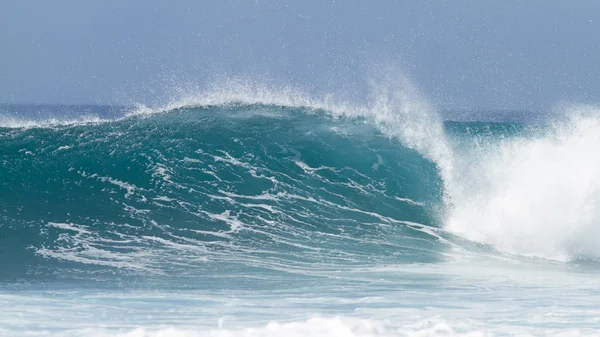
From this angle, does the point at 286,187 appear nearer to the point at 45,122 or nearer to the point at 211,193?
the point at 211,193

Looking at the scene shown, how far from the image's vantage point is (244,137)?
47.0 feet

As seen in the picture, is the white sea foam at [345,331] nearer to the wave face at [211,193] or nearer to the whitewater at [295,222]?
the whitewater at [295,222]

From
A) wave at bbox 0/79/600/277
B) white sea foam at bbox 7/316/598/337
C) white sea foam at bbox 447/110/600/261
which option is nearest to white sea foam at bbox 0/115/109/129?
wave at bbox 0/79/600/277

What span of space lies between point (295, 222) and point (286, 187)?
4.53 feet

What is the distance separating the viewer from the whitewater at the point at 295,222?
22.5 feet

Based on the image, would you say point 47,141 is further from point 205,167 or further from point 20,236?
point 20,236

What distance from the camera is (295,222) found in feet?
37.0

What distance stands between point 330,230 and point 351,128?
4.27 m

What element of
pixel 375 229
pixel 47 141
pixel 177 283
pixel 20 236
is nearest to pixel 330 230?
pixel 375 229

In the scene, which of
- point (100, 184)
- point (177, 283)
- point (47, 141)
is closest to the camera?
point (177, 283)

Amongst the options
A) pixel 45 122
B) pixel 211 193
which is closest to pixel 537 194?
pixel 211 193

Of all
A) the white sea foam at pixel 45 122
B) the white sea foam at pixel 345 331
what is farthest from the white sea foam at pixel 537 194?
the white sea foam at pixel 45 122

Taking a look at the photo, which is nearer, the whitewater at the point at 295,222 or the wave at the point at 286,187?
the whitewater at the point at 295,222

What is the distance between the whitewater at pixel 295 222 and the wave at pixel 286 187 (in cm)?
4
